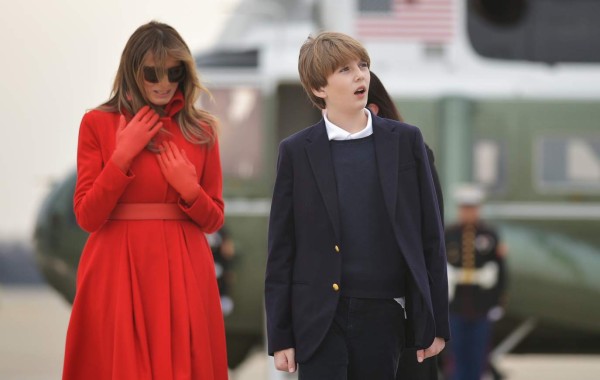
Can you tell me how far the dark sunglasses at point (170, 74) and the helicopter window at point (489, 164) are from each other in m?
5.13

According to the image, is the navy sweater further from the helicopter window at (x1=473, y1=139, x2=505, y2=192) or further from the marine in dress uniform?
the helicopter window at (x1=473, y1=139, x2=505, y2=192)

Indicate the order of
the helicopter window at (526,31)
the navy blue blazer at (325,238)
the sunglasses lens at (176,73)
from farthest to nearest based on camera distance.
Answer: the helicopter window at (526,31), the sunglasses lens at (176,73), the navy blue blazer at (325,238)

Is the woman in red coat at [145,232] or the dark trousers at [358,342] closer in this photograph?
the dark trousers at [358,342]

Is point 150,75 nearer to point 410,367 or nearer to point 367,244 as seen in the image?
point 367,244

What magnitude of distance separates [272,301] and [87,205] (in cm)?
64

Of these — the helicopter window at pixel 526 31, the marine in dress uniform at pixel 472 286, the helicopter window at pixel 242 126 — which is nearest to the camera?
the marine in dress uniform at pixel 472 286

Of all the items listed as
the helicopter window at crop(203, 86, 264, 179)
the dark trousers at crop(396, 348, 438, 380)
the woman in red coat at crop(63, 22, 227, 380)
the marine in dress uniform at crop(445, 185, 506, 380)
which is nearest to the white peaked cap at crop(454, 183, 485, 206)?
the marine in dress uniform at crop(445, 185, 506, 380)

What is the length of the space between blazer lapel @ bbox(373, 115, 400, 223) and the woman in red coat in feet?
1.96

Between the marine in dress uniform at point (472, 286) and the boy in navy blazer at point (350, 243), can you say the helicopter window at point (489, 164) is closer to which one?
the marine in dress uniform at point (472, 286)

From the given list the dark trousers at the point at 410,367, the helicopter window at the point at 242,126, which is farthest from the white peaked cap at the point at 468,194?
the dark trousers at the point at 410,367

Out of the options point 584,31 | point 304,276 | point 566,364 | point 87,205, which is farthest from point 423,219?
point 566,364

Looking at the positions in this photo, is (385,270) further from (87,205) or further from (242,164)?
(242,164)

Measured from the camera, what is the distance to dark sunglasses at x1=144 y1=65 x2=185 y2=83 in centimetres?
361

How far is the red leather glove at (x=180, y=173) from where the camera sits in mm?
3570
